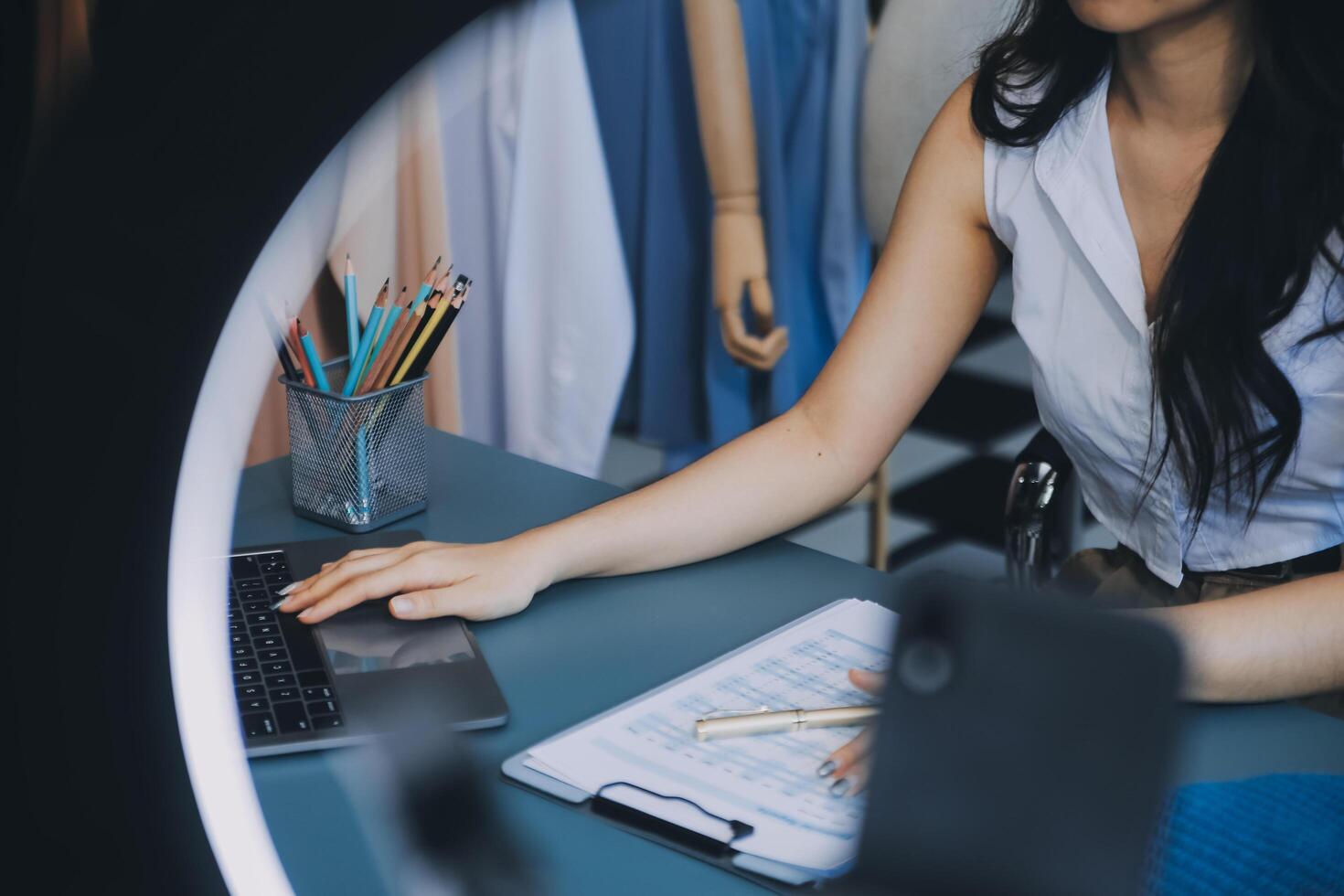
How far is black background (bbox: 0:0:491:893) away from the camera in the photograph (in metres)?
0.16

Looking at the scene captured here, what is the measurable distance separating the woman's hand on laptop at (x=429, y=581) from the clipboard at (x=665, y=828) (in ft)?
0.46

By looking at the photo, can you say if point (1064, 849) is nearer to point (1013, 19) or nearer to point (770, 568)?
point (770, 568)

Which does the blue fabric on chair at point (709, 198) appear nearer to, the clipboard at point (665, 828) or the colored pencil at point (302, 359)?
the colored pencil at point (302, 359)

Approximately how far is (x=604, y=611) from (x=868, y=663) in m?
0.18

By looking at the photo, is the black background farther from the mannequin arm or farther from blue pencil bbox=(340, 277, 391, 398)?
the mannequin arm

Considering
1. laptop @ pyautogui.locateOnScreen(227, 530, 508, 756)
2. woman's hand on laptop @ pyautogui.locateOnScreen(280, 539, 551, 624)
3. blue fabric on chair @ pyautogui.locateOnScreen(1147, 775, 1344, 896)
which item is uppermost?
woman's hand on laptop @ pyautogui.locateOnScreen(280, 539, 551, 624)

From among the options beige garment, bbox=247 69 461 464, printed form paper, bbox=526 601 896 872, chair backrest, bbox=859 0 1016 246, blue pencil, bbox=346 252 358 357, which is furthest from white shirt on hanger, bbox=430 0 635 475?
printed form paper, bbox=526 601 896 872

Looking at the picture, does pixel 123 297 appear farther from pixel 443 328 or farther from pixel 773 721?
pixel 443 328

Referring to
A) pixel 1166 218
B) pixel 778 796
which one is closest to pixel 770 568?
pixel 778 796

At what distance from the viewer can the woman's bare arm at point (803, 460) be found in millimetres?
800

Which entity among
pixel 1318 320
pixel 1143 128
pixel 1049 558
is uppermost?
pixel 1143 128

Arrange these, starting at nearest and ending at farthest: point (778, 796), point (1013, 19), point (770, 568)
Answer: point (778, 796), point (770, 568), point (1013, 19)

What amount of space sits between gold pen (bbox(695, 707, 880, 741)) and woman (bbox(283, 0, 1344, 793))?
0.19 metres

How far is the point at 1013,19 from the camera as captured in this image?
1.13 m
